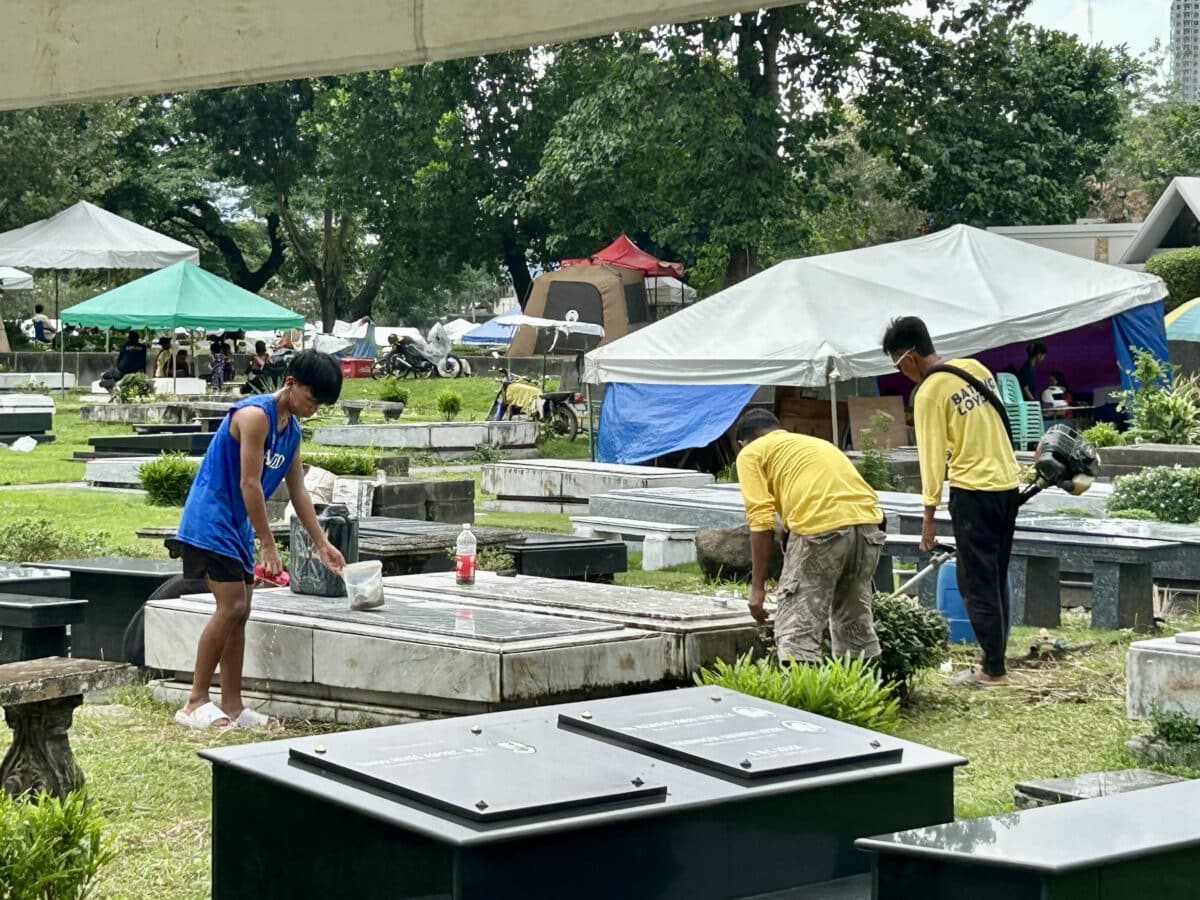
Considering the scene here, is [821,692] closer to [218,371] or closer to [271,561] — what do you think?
[271,561]

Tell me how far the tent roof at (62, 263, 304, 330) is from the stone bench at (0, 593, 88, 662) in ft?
74.0

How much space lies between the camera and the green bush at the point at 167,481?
17141 mm

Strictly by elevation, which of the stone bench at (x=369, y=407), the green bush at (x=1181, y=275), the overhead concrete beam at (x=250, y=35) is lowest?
the stone bench at (x=369, y=407)

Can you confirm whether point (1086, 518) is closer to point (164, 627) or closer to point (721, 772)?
point (164, 627)

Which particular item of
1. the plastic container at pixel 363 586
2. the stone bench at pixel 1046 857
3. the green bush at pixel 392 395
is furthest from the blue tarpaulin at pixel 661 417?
the stone bench at pixel 1046 857

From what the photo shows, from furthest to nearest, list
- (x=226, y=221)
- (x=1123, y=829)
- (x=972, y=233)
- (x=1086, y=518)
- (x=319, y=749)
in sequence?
(x=226, y=221) < (x=972, y=233) < (x=1086, y=518) < (x=319, y=749) < (x=1123, y=829)

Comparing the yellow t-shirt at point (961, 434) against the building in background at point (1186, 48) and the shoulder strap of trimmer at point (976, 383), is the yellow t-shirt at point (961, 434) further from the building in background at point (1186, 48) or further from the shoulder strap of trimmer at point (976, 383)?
the building in background at point (1186, 48)

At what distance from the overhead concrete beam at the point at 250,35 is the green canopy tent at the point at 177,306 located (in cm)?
2508

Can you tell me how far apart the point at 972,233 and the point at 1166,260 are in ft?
42.0

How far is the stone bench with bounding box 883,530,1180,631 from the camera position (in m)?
10.8

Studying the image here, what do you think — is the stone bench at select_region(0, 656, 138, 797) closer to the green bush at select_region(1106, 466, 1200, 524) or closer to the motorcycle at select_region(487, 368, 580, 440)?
the green bush at select_region(1106, 466, 1200, 524)

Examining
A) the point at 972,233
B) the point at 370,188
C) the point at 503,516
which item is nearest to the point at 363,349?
the point at 370,188

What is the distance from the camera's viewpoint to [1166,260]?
33.8m

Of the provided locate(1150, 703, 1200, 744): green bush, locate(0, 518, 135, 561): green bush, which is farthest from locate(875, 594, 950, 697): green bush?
locate(0, 518, 135, 561): green bush
